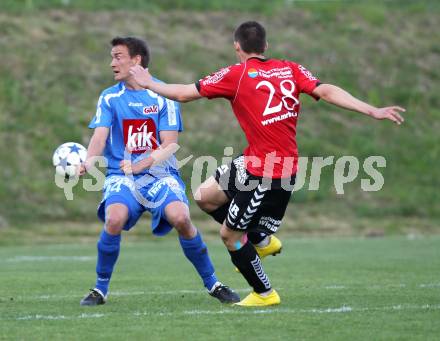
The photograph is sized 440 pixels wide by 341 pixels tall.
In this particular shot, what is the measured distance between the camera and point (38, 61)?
23.9 m

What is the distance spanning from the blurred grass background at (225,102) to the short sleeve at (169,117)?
11467 millimetres

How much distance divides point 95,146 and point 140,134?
43 centimetres

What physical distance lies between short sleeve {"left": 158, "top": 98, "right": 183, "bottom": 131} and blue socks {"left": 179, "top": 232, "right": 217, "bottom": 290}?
0.90 metres

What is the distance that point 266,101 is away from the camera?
7.32 m

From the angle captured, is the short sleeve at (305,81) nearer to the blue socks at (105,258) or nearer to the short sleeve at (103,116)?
the short sleeve at (103,116)

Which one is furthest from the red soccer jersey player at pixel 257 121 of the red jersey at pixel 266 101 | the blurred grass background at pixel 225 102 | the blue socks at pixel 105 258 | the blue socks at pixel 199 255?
the blurred grass background at pixel 225 102

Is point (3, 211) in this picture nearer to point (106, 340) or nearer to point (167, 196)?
point (167, 196)

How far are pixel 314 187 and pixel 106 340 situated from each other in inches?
660

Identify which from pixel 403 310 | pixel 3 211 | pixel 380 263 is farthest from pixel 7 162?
pixel 403 310

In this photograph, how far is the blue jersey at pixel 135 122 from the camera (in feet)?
26.4

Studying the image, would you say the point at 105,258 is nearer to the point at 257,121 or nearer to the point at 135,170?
the point at 135,170

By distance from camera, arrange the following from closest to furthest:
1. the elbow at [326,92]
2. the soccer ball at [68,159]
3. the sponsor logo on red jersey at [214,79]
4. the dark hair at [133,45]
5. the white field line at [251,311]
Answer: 1. the white field line at [251,311]
2. the elbow at [326,92]
3. the sponsor logo on red jersey at [214,79]
4. the dark hair at [133,45]
5. the soccer ball at [68,159]

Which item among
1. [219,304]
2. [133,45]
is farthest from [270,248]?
[133,45]

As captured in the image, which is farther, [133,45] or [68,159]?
[68,159]
